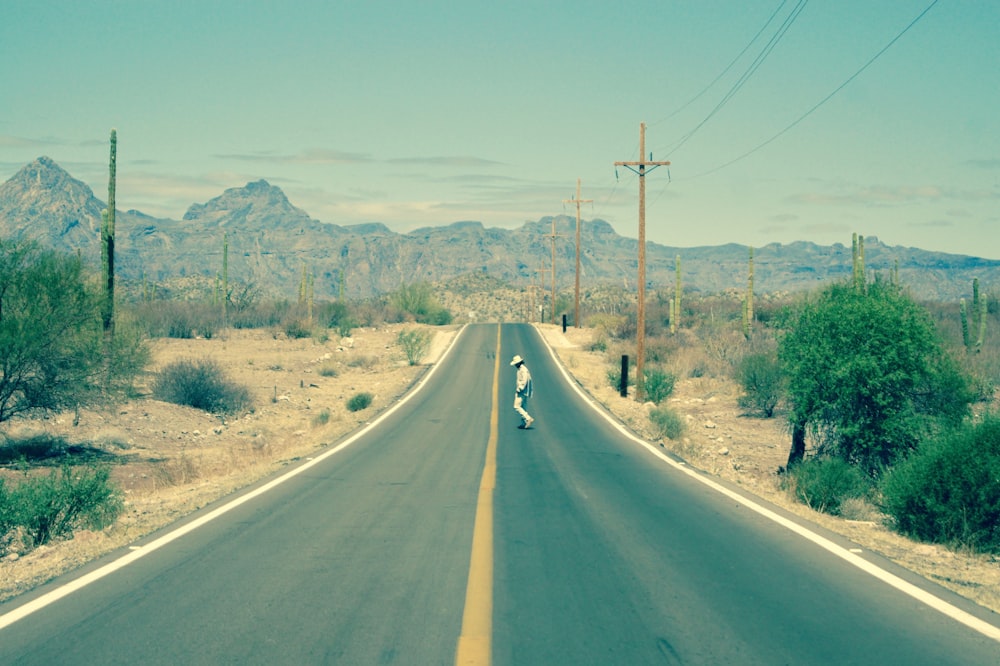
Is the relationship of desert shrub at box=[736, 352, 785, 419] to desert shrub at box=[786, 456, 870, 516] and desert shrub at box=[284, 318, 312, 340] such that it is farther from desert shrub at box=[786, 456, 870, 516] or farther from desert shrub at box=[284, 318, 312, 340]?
desert shrub at box=[284, 318, 312, 340]

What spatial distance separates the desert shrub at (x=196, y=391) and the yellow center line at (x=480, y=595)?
19.7 meters

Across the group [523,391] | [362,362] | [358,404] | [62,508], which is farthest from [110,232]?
[362,362]

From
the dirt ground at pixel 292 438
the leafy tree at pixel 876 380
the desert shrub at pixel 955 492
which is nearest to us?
the dirt ground at pixel 292 438

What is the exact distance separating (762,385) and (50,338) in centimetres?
2101

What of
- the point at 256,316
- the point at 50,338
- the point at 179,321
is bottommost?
the point at 50,338

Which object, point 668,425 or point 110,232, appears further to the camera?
point 110,232

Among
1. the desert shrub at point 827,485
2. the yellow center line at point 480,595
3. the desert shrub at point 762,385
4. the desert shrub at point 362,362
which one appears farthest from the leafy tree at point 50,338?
the desert shrub at point 362,362

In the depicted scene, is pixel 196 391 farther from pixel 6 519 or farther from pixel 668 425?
pixel 6 519

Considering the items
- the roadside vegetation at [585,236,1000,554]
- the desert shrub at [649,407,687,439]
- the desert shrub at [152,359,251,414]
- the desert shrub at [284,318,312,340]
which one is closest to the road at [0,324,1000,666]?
the roadside vegetation at [585,236,1000,554]

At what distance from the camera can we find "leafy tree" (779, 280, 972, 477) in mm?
16812

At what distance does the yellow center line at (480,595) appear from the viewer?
5.54 meters

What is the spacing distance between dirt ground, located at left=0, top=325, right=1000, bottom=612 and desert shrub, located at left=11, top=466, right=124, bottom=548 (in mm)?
360

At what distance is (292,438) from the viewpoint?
23.3 m

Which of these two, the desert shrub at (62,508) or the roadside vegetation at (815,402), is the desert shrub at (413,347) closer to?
the roadside vegetation at (815,402)
